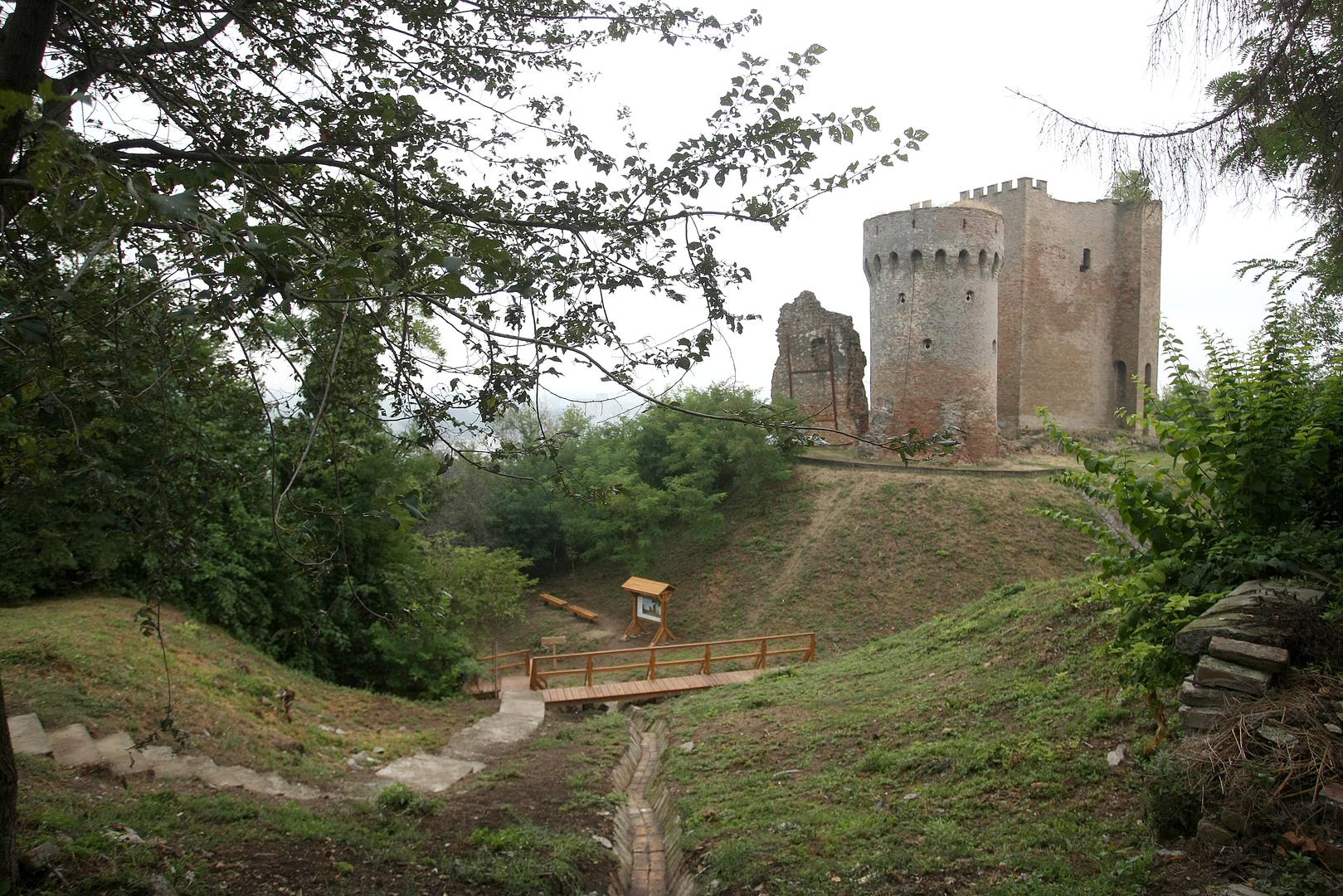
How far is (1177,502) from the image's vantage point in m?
5.74

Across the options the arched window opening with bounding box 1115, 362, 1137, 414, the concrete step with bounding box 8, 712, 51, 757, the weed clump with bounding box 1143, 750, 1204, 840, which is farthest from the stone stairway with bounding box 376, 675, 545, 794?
the arched window opening with bounding box 1115, 362, 1137, 414

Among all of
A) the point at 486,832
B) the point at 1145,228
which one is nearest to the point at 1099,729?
the point at 486,832

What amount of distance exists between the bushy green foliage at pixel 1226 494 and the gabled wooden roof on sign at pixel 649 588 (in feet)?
45.0

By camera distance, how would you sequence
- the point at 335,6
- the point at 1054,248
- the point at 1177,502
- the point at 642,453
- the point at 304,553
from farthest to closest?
the point at 1054,248 → the point at 642,453 → the point at 1177,502 → the point at 335,6 → the point at 304,553

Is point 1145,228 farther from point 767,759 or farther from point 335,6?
Answer: point 335,6

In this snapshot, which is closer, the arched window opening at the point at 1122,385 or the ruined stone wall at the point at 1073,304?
the ruined stone wall at the point at 1073,304

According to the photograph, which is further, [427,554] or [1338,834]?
[427,554]

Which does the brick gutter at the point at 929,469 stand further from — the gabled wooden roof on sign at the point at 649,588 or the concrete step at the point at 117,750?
the concrete step at the point at 117,750

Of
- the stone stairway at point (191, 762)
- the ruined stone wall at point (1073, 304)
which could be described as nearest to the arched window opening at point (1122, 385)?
the ruined stone wall at point (1073, 304)

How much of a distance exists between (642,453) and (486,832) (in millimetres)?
20124

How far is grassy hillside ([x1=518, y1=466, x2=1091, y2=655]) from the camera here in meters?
19.1

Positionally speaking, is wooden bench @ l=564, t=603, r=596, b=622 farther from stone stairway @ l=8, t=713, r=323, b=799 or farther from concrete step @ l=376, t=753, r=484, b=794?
stone stairway @ l=8, t=713, r=323, b=799

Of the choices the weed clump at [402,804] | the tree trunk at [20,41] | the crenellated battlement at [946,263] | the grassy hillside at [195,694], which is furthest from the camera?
the crenellated battlement at [946,263]

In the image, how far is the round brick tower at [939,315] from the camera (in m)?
24.4
